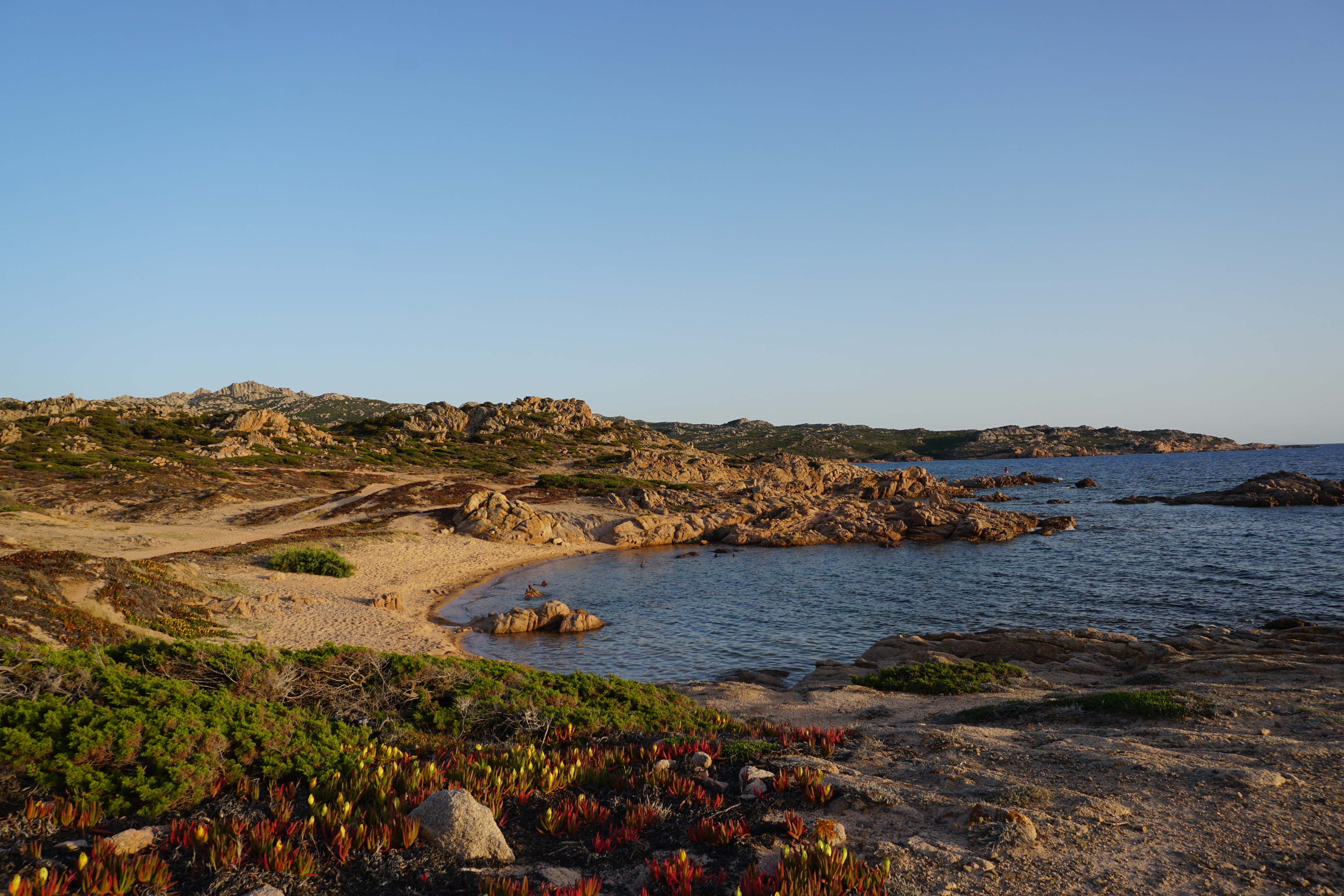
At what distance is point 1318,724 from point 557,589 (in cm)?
2827

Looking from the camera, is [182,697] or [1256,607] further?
[1256,607]

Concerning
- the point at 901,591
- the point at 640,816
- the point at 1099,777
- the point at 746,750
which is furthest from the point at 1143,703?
the point at 901,591

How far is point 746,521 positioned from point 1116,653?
37.4 m

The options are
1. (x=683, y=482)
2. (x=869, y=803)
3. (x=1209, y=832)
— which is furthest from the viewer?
(x=683, y=482)

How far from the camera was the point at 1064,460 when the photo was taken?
629ft

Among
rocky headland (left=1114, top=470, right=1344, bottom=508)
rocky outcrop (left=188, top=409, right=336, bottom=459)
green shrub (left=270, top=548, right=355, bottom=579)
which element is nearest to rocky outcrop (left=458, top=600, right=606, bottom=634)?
green shrub (left=270, top=548, right=355, bottom=579)

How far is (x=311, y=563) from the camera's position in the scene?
3114cm

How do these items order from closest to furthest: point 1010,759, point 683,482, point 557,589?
point 1010,759
point 557,589
point 683,482

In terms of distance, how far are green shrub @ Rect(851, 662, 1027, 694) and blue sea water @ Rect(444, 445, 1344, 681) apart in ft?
13.5

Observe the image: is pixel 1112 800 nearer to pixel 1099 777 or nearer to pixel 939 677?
pixel 1099 777

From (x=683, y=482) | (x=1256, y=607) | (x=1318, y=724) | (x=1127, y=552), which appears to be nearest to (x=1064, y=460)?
(x=683, y=482)

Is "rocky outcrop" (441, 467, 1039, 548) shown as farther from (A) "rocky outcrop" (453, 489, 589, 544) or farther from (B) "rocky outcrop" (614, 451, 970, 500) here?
(B) "rocky outcrop" (614, 451, 970, 500)

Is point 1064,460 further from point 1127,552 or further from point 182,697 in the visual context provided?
point 182,697

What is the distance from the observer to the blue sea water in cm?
2388
